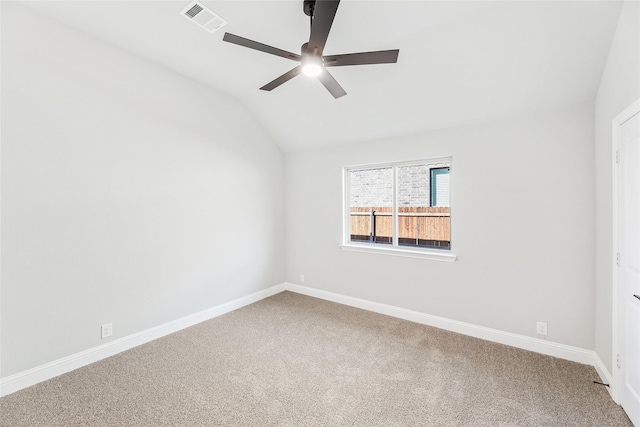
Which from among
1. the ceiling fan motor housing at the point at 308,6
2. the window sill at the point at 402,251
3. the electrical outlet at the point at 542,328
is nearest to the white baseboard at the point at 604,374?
the electrical outlet at the point at 542,328

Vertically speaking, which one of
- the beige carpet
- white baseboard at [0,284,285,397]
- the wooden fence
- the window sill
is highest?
the wooden fence

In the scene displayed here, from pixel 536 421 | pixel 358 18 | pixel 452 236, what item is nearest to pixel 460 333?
pixel 452 236

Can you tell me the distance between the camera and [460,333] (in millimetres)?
3064

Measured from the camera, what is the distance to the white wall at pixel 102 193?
213cm

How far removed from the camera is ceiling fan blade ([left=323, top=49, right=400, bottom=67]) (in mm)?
1886

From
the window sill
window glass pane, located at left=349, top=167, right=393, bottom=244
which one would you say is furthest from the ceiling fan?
the window sill

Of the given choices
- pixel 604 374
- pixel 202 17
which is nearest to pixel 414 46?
pixel 202 17

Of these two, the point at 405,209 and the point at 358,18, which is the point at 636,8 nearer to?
the point at 358,18

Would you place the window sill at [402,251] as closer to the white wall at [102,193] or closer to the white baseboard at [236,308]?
the white baseboard at [236,308]

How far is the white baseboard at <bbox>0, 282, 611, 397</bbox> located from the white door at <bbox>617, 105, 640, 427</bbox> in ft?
1.16

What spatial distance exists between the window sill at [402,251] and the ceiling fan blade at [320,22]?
2.47 metres

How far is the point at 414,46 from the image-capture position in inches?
94.1

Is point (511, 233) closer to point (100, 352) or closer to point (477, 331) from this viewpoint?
point (477, 331)

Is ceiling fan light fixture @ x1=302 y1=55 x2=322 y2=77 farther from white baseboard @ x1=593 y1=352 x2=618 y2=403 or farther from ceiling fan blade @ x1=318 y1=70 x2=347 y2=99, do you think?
white baseboard @ x1=593 y1=352 x2=618 y2=403
